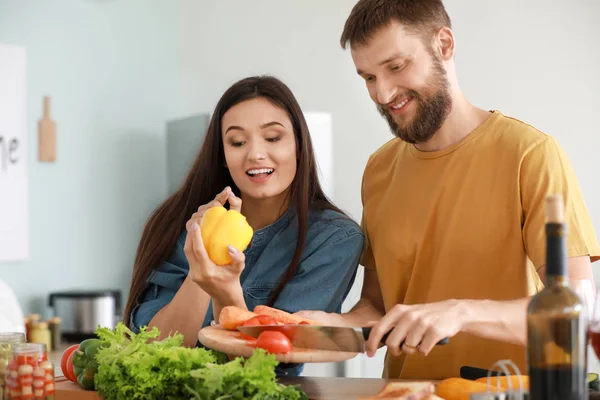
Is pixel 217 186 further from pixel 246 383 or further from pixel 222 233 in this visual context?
pixel 246 383

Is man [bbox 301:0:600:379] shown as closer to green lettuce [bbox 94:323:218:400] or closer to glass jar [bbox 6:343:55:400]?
green lettuce [bbox 94:323:218:400]

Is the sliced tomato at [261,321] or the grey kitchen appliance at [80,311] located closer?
the sliced tomato at [261,321]

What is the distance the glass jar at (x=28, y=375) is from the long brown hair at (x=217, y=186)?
2.19 feet

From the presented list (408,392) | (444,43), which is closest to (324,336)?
(408,392)

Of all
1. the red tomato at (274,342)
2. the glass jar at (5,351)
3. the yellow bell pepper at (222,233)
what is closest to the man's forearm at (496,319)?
the red tomato at (274,342)

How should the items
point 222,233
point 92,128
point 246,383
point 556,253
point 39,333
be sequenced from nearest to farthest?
point 556,253, point 246,383, point 222,233, point 39,333, point 92,128

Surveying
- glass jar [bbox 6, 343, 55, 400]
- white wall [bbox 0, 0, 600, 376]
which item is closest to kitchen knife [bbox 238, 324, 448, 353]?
glass jar [bbox 6, 343, 55, 400]

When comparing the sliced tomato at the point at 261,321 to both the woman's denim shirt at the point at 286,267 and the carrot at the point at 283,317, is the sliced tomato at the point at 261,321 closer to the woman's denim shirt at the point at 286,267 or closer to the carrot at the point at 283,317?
the carrot at the point at 283,317

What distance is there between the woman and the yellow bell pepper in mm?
92

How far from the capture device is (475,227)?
183 centimetres

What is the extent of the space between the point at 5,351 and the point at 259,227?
2.65 feet

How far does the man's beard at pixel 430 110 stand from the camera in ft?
6.13

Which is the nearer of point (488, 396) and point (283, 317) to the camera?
point (488, 396)

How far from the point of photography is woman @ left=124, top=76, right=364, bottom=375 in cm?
194
